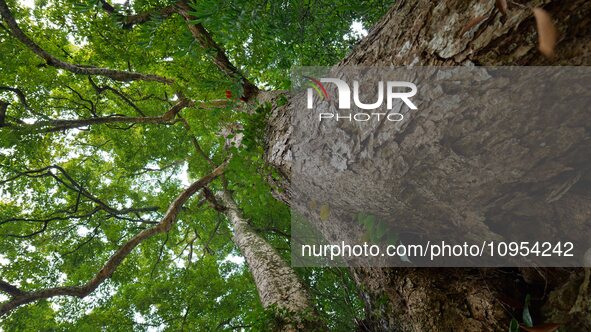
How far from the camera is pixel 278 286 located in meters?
3.25

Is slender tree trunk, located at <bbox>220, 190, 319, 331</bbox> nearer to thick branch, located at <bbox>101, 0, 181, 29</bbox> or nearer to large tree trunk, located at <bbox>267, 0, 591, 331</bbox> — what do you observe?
large tree trunk, located at <bbox>267, 0, 591, 331</bbox>

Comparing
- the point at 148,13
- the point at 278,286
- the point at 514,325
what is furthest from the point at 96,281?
the point at 514,325

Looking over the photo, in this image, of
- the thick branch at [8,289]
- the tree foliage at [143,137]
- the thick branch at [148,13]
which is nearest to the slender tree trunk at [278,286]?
the tree foliage at [143,137]

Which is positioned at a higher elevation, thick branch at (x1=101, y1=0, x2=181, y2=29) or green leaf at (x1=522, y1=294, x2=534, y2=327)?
thick branch at (x1=101, y1=0, x2=181, y2=29)

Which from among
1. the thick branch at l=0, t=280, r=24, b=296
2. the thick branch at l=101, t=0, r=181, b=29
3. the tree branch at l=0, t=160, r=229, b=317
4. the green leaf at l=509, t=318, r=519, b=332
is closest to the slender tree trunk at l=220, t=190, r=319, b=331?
the tree branch at l=0, t=160, r=229, b=317

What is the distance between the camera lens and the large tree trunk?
117 cm

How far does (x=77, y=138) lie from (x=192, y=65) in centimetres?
501

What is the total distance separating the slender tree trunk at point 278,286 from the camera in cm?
261

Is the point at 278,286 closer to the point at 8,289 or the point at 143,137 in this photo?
the point at 8,289

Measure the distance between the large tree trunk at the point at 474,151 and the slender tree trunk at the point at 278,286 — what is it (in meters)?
0.62

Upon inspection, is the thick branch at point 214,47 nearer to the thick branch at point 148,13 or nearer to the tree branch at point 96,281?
the thick branch at point 148,13

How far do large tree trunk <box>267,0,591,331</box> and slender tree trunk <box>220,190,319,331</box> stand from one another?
2.04ft

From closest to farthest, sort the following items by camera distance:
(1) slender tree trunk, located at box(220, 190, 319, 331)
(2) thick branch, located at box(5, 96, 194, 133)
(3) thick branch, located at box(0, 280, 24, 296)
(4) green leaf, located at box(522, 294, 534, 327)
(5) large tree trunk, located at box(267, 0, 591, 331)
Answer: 1. (5) large tree trunk, located at box(267, 0, 591, 331)
2. (4) green leaf, located at box(522, 294, 534, 327)
3. (1) slender tree trunk, located at box(220, 190, 319, 331)
4. (3) thick branch, located at box(0, 280, 24, 296)
5. (2) thick branch, located at box(5, 96, 194, 133)

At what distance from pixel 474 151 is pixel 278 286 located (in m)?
2.41
